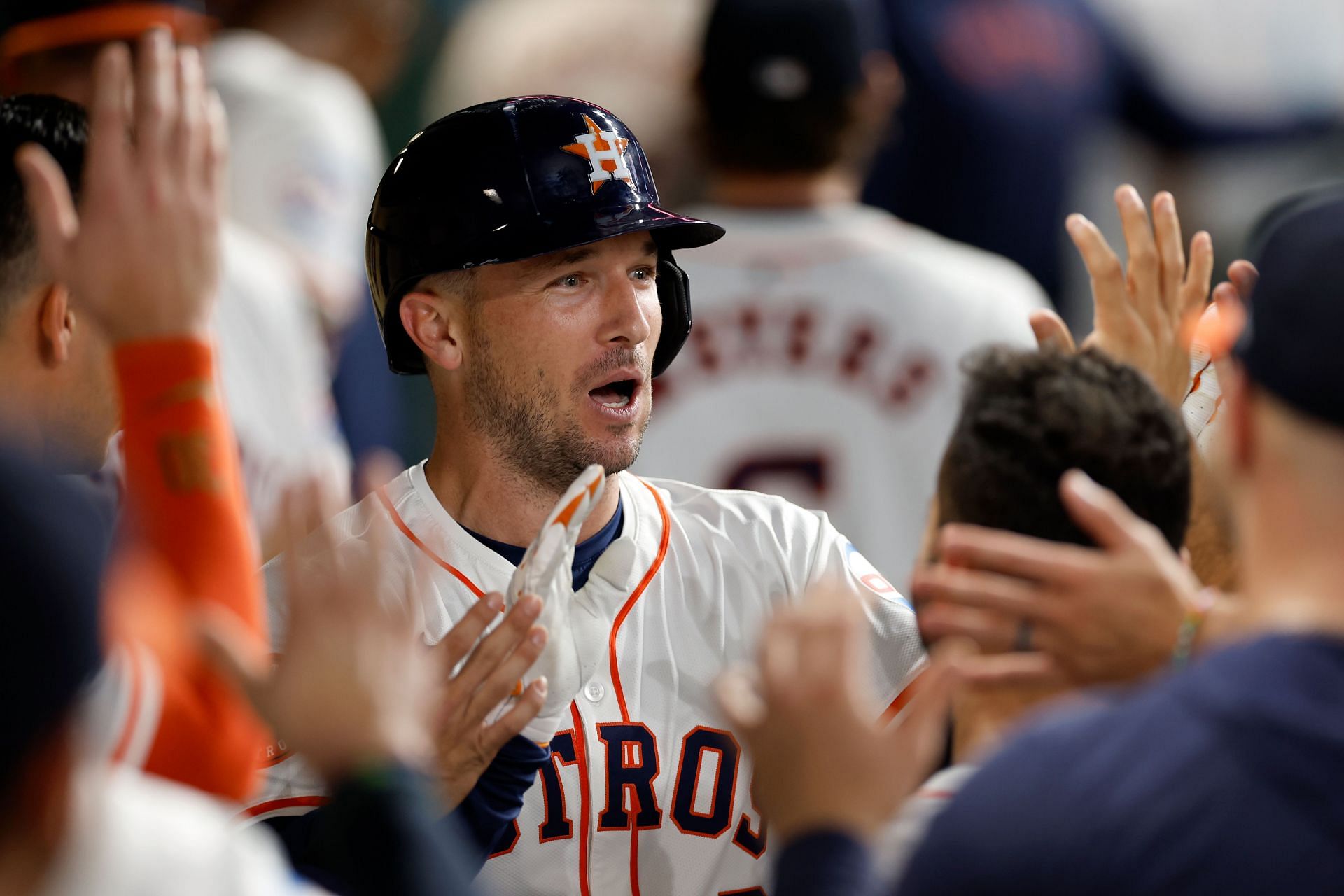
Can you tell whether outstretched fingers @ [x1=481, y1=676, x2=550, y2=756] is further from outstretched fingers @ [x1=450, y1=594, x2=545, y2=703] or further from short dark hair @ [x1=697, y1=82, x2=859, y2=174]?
short dark hair @ [x1=697, y1=82, x2=859, y2=174]

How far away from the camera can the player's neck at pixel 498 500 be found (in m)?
3.25

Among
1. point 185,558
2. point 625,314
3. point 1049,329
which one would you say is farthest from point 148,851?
point 1049,329

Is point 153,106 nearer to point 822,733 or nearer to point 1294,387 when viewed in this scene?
point 822,733

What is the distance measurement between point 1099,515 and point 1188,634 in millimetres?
204

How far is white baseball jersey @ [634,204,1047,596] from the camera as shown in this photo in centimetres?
485

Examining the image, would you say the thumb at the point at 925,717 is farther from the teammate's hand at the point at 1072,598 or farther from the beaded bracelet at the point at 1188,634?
the beaded bracelet at the point at 1188,634

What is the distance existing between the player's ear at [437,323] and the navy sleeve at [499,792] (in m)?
0.92

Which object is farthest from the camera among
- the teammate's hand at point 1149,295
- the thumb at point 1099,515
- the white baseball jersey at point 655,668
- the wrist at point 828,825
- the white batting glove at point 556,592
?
the teammate's hand at point 1149,295

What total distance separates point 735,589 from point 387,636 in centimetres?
136

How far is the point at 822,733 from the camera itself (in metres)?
1.99

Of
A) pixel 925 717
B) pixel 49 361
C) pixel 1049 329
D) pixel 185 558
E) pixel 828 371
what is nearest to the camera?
pixel 925 717

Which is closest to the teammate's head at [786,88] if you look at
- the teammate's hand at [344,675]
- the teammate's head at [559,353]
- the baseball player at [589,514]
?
the baseball player at [589,514]

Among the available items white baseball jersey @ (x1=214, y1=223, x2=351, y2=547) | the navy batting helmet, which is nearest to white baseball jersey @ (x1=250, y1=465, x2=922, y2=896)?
the navy batting helmet

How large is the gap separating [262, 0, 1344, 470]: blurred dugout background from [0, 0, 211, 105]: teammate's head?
1572mm
